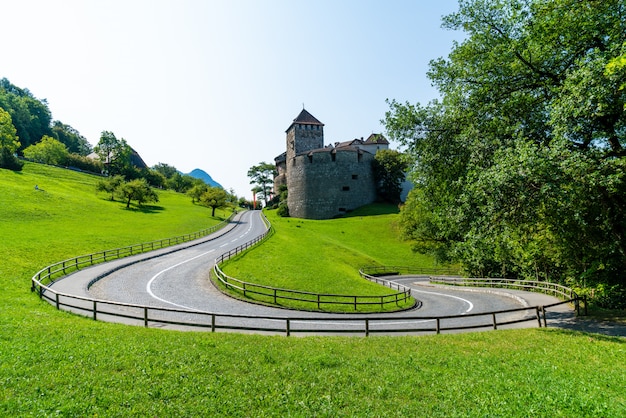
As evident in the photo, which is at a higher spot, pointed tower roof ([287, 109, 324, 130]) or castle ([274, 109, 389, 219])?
pointed tower roof ([287, 109, 324, 130])

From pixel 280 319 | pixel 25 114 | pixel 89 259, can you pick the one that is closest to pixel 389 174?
pixel 89 259

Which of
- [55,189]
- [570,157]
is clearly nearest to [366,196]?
[55,189]

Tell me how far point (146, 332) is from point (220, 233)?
42.5 metres

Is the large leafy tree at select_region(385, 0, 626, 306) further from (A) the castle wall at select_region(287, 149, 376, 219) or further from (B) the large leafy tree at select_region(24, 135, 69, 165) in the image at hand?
(B) the large leafy tree at select_region(24, 135, 69, 165)

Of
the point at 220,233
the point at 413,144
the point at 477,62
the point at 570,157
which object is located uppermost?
the point at 477,62

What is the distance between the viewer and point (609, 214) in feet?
47.7

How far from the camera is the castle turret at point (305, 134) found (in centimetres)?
9862

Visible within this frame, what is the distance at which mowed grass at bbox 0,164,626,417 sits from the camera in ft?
22.1

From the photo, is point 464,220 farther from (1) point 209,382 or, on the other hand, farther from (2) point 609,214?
(1) point 209,382

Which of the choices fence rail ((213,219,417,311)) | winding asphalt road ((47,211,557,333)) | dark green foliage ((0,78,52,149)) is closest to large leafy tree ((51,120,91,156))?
dark green foliage ((0,78,52,149))

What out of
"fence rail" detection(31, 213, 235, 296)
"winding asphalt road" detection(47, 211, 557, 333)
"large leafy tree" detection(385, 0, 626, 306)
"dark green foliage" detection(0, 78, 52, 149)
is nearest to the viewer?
"large leafy tree" detection(385, 0, 626, 306)

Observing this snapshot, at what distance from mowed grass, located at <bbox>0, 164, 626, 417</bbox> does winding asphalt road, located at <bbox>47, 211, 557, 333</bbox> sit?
6.31 ft

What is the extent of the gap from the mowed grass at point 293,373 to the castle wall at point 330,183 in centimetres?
7119

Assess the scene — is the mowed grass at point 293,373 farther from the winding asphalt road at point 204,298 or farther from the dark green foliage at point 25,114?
the dark green foliage at point 25,114
